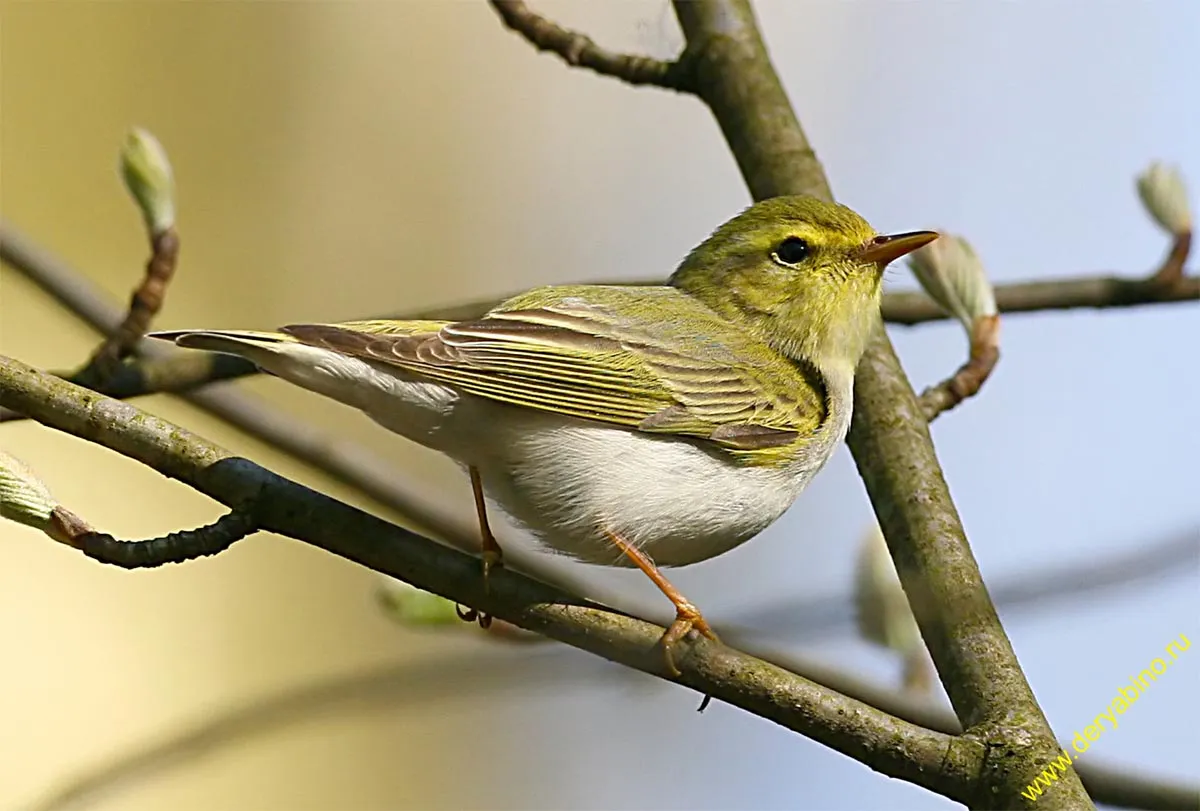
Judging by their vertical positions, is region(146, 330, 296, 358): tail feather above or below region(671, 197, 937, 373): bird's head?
below

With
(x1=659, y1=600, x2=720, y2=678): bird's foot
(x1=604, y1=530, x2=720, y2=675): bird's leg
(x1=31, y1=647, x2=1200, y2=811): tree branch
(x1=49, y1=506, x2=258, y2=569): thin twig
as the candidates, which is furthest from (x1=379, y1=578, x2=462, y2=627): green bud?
(x1=49, y1=506, x2=258, y2=569): thin twig

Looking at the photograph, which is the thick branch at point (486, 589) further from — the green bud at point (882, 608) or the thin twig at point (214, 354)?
the green bud at point (882, 608)

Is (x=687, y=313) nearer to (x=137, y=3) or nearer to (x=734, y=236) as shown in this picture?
(x=734, y=236)

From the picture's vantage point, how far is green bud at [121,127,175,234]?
1.67 metres

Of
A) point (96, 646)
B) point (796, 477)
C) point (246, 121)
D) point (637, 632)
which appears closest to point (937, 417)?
point (796, 477)

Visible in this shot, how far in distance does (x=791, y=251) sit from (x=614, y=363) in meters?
0.40

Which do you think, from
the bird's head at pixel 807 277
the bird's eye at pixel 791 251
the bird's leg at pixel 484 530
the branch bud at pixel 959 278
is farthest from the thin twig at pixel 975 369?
the bird's leg at pixel 484 530

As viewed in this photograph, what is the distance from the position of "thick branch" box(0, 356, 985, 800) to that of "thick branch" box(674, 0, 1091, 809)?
0.21ft

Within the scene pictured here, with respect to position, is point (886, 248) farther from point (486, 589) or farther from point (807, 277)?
point (486, 589)

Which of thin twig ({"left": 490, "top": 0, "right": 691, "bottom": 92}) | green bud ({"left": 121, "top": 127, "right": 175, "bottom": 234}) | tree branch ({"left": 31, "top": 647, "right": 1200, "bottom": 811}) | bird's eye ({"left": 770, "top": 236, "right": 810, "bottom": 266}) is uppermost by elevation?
thin twig ({"left": 490, "top": 0, "right": 691, "bottom": 92})

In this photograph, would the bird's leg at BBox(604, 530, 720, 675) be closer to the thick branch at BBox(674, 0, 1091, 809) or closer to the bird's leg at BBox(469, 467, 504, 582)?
the bird's leg at BBox(469, 467, 504, 582)

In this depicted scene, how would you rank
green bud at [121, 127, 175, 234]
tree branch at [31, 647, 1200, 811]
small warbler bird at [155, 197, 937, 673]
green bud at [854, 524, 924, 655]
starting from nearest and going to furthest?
small warbler bird at [155, 197, 937, 673] < tree branch at [31, 647, 1200, 811] < green bud at [121, 127, 175, 234] < green bud at [854, 524, 924, 655]

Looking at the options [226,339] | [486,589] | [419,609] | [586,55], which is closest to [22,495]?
[226,339]

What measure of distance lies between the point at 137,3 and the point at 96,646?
1834 millimetres
